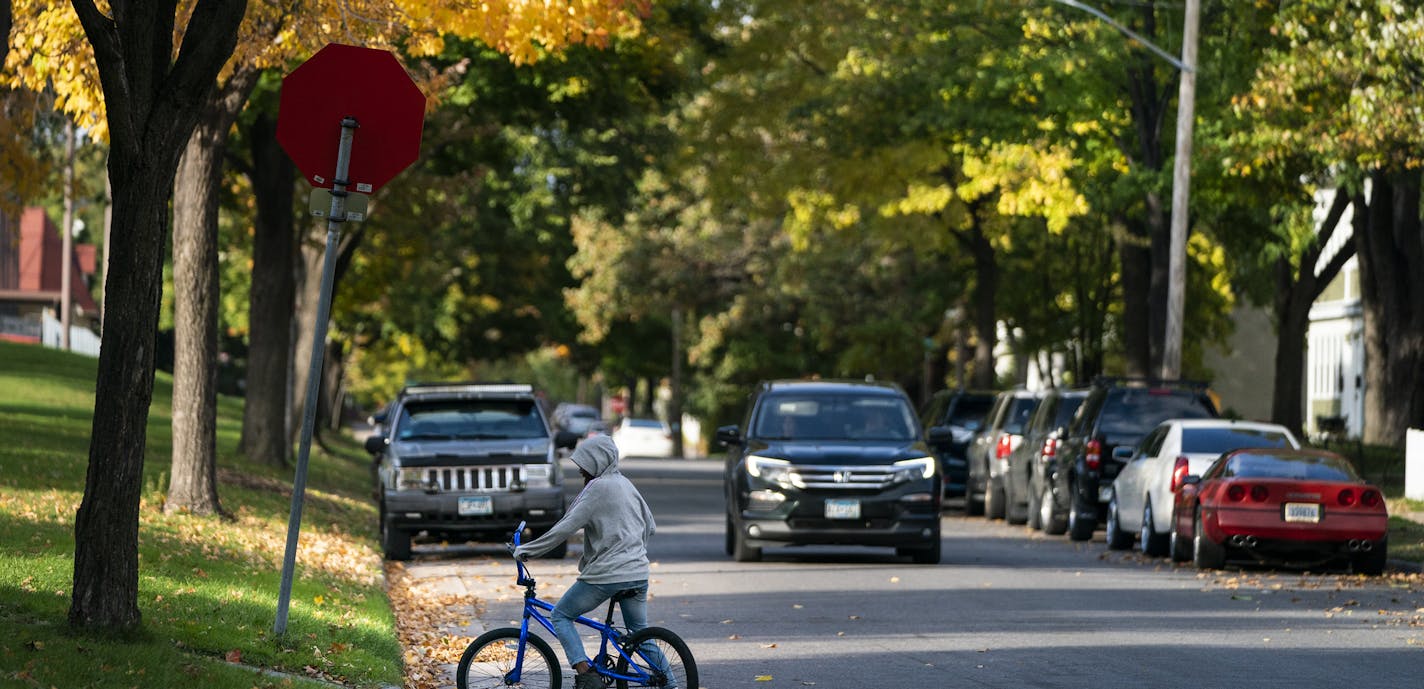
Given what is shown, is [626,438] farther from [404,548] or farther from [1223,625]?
[1223,625]

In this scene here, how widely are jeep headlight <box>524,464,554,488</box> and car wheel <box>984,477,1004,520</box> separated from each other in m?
10.6

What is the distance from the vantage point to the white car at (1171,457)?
2209 centimetres

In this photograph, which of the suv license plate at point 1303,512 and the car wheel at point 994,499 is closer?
the suv license plate at point 1303,512

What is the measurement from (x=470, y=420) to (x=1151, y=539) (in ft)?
23.9

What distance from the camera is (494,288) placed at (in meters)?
56.1

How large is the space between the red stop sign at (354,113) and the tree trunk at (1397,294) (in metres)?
26.5

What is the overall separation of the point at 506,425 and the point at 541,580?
167 inches

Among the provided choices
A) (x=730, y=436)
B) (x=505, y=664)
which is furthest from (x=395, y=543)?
(x=505, y=664)

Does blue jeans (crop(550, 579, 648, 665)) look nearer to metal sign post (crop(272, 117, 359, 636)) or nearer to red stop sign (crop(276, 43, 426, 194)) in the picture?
metal sign post (crop(272, 117, 359, 636))

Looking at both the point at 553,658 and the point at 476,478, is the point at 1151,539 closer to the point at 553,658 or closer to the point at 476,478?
the point at 476,478

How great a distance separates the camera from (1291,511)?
779 inches

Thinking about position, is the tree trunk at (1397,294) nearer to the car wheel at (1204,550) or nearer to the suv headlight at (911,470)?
the car wheel at (1204,550)

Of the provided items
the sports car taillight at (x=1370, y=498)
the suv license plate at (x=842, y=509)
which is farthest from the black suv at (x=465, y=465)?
the sports car taillight at (x=1370, y=498)

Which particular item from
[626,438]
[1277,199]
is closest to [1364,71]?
[1277,199]
